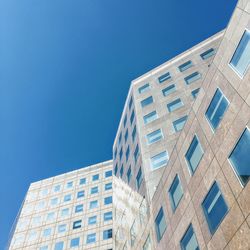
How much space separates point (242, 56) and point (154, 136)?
15589 mm

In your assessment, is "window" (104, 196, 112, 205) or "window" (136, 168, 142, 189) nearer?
"window" (136, 168, 142, 189)

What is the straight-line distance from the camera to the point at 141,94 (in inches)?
1473

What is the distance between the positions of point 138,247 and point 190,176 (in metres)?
10.3

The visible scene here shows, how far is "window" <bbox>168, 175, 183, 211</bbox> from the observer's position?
60.8 feet

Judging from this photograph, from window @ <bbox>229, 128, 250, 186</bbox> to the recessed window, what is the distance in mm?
15240

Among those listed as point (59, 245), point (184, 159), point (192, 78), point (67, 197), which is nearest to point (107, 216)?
point (59, 245)

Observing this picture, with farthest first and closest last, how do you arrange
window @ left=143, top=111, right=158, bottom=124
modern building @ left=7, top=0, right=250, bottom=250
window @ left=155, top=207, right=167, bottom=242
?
window @ left=143, top=111, right=158, bottom=124
window @ left=155, top=207, right=167, bottom=242
modern building @ left=7, top=0, right=250, bottom=250

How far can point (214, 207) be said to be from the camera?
46.9 feet

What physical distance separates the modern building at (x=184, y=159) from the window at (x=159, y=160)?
0.12 metres

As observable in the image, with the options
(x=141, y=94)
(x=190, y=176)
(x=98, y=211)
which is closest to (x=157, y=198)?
(x=190, y=176)

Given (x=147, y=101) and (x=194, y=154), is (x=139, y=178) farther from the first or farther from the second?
(x=194, y=154)

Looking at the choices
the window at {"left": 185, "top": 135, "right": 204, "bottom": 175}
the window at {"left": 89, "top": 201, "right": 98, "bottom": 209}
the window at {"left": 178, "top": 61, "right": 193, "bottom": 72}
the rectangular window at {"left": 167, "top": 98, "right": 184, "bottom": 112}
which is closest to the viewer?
the window at {"left": 185, "top": 135, "right": 204, "bottom": 175}

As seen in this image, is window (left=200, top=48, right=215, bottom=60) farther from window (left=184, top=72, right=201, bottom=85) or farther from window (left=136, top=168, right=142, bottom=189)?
window (left=136, top=168, right=142, bottom=189)

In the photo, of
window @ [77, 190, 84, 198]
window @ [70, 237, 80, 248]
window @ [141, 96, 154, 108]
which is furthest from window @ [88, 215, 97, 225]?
window @ [141, 96, 154, 108]
